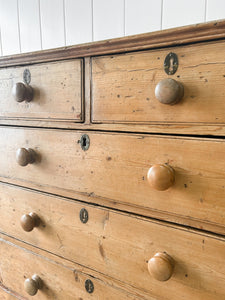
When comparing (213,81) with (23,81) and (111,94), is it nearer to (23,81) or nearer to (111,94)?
(111,94)

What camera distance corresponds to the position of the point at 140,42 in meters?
0.54

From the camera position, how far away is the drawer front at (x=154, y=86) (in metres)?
0.49

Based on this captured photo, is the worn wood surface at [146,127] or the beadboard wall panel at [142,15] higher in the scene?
the beadboard wall panel at [142,15]

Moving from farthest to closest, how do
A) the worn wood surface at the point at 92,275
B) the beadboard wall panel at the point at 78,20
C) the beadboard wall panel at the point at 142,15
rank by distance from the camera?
the beadboard wall panel at the point at 78,20 < the beadboard wall panel at the point at 142,15 < the worn wood surface at the point at 92,275

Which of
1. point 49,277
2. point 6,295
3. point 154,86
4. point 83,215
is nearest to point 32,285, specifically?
point 49,277

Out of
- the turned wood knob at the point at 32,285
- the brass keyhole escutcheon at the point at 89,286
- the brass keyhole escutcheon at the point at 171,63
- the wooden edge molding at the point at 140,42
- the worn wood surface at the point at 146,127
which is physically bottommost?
the turned wood knob at the point at 32,285

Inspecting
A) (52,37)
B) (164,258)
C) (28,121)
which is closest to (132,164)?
(164,258)

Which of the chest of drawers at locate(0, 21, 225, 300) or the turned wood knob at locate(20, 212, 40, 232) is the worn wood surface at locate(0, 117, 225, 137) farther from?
the turned wood knob at locate(20, 212, 40, 232)

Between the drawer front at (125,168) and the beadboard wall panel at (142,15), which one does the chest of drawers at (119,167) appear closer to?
the drawer front at (125,168)

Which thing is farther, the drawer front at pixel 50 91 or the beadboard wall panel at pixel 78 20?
the beadboard wall panel at pixel 78 20

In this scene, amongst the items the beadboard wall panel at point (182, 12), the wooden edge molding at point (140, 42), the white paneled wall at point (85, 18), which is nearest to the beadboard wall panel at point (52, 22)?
the white paneled wall at point (85, 18)

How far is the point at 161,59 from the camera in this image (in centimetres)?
53

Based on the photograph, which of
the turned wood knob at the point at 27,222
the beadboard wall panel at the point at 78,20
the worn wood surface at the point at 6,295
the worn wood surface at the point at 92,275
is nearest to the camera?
the worn wood surface at the point at 92,275

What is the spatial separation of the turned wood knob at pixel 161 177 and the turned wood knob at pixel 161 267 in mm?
162
